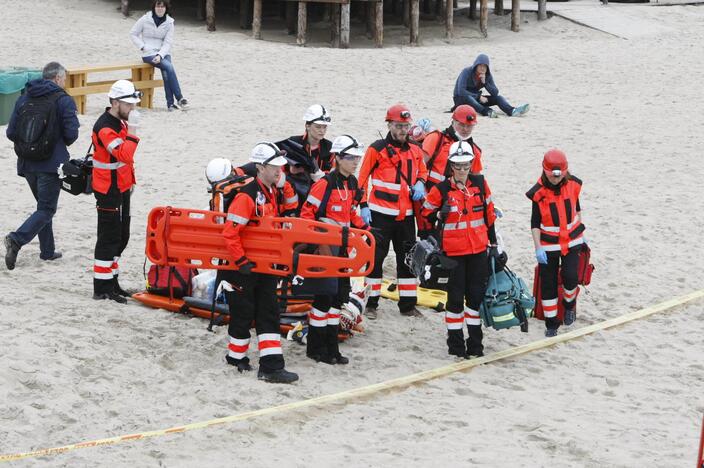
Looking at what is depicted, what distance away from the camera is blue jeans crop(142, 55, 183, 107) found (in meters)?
17.8

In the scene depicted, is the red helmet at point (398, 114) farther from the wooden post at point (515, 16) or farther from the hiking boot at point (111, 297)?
the wooden post at point (515, 16)

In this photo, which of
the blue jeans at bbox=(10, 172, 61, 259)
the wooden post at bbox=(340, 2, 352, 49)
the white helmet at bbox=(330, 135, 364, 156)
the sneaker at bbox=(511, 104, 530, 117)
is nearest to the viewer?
the white helmet at bbox=(330, 135, 364, 156)

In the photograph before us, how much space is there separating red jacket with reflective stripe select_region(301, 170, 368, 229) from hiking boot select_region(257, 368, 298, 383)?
4.16ft

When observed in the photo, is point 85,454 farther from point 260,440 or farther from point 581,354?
point 581,354

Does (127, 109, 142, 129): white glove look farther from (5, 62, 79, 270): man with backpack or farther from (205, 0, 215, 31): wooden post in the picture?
(205, 0, 215, 31): wooden post

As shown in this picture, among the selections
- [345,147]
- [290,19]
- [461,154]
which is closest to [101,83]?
[290,19]

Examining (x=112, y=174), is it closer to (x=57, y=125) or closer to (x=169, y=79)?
(x=57, y=125)

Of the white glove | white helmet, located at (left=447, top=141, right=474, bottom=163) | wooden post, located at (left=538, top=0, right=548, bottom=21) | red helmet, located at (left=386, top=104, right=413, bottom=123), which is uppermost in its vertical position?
wooden post, located at (left=538, top=0, right=548, bottom=21)

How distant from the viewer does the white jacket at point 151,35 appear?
18.2 meters

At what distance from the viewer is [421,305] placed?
35.7ft

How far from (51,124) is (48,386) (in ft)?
11.2

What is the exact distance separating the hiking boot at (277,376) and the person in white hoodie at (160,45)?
9894 mm

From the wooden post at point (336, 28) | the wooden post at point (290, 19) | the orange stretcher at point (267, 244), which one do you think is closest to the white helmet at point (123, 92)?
the orange stretcher at point (267, 244)

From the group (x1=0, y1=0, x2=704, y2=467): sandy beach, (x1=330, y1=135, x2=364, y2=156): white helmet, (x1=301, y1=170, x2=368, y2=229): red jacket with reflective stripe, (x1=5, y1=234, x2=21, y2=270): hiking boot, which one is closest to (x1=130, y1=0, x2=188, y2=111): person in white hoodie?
(x1=0, y1=0, x2=704, y2=467): sandy beach
